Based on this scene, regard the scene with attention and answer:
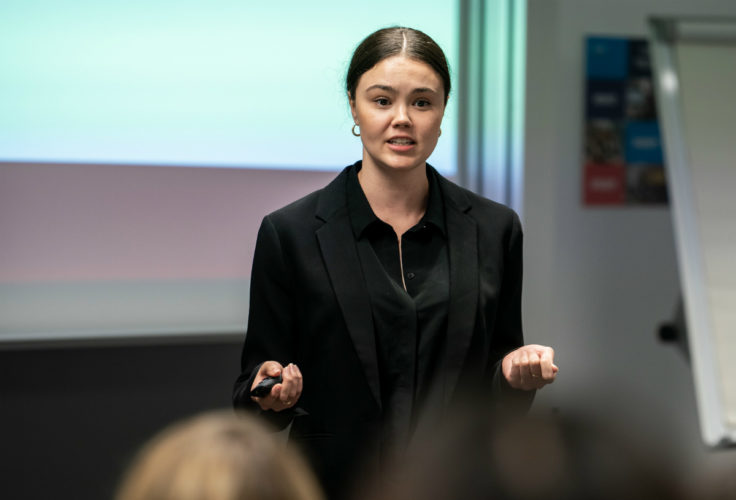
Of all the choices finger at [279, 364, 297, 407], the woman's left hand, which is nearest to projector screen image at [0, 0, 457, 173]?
the woman's left hand

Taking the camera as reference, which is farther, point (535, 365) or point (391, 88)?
point (391, 88)

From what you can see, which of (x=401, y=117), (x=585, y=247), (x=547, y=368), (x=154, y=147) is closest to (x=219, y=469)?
(x=547, y=368)

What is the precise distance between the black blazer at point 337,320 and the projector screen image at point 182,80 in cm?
100

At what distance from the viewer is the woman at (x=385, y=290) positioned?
3.60 feet

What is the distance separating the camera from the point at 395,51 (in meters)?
1.14

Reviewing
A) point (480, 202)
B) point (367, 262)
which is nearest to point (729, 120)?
point (480, 202)

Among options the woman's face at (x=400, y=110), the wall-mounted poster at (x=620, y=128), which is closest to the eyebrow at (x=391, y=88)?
the woman's face at (x=400, y=110)

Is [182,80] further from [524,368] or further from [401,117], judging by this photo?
[524,368]

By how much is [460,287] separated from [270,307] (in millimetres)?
262

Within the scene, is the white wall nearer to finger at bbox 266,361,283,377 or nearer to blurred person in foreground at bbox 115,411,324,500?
finger at bbox 266,361,283,377

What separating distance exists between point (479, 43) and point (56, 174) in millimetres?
1324

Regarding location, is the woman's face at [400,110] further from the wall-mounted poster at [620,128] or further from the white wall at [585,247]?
the wall-mounted poster at [620,128]

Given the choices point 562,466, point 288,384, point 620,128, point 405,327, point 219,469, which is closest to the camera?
point 562,466

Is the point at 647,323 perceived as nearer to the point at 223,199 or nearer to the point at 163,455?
the point at 223,199
